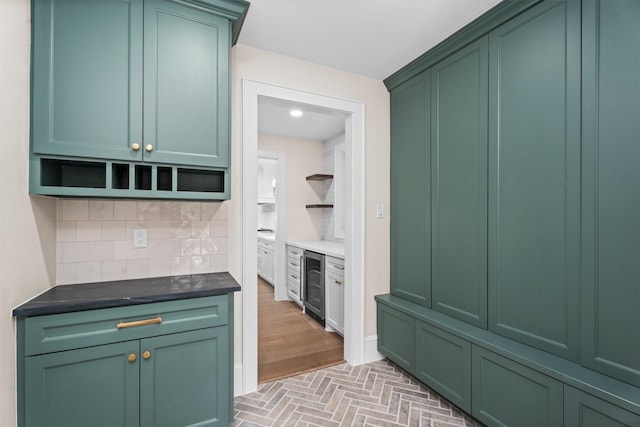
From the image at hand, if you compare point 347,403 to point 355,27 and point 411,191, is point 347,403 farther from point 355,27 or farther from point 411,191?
point 355,27

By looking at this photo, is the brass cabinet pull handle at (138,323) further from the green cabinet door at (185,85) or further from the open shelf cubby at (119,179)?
the green cabinet door at (185,85)

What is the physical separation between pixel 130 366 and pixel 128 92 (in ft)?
4.91

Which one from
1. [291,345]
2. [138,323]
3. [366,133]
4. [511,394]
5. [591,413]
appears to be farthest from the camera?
[291,345]

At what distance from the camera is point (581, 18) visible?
149 centimetres

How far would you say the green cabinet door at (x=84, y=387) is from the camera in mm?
1394

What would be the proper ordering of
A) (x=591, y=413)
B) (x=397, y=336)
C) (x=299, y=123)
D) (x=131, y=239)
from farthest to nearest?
(x=299, y=123)
(x=397, y=336)
(x=131, y=239)
(x=591, y=413)

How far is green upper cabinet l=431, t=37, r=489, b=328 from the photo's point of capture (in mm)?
1999

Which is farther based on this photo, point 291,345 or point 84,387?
point 291,345

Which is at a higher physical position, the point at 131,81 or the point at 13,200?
the point at 131,81

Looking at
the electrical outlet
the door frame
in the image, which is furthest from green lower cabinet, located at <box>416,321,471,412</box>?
the door frame

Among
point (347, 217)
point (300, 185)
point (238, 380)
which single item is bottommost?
point (238, 380)

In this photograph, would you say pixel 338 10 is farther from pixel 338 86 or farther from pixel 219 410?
pixel 219 410

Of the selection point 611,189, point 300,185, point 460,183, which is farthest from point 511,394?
point 300,185

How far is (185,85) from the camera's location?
181 cm
